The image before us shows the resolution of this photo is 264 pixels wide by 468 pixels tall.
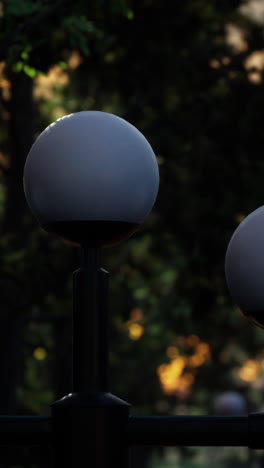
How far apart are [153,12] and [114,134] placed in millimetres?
8587

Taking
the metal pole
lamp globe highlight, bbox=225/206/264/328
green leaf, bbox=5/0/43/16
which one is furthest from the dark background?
lamp globe highlight, bbox=225/206/264/328

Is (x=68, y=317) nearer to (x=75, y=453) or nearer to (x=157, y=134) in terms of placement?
(x=157, y=134)

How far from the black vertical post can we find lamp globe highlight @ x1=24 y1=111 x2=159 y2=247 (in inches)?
9.8

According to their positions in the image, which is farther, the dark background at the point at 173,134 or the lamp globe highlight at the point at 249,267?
the dark background at the point at 173,134

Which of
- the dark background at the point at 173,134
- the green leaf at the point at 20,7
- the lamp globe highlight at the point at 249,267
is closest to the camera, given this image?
the lamp globe highlight at the point at 249,267

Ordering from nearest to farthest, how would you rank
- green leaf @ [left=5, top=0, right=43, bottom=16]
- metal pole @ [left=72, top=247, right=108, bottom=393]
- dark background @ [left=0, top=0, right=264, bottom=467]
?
metal pole @ [left=72, top=247, right=108, bottom=393] → green leaf @ [left=5, top=0, right=43, bottom=16] → dark background @ [left=0, top=0, right=264, bottom=467]

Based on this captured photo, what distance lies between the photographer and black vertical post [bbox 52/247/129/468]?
454cm

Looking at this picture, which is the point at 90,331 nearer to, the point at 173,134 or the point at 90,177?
the point at 90,177

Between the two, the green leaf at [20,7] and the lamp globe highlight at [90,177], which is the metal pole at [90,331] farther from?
the green leaf at [20,7]

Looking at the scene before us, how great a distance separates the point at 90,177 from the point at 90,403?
3.06ft

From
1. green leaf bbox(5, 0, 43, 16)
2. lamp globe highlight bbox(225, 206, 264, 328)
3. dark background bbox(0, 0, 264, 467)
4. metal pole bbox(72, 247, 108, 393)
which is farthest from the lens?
dark background bbox(0, 0, 264, 467)

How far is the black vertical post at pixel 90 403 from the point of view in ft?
14.9

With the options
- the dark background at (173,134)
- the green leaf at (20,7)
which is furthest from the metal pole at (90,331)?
the dark background at (173,134)

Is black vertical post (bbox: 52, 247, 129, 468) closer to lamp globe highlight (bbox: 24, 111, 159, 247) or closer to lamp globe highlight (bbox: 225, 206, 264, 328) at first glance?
lamp globe highlight (bbox: 24, 111, 159, 247)
